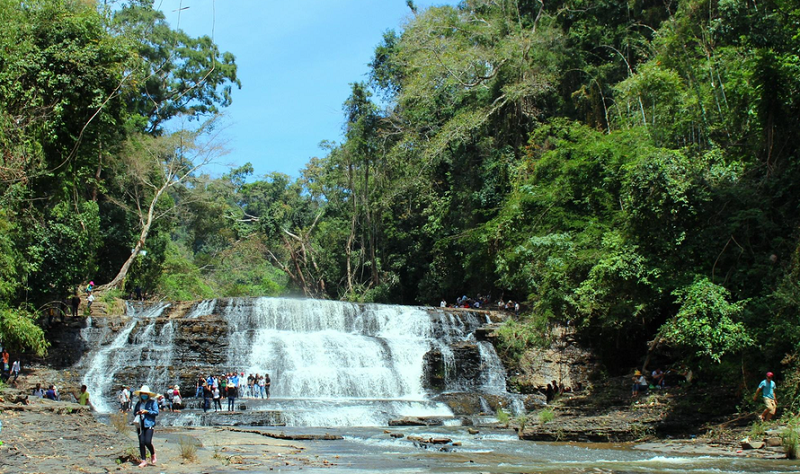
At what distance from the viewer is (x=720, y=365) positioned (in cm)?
1347

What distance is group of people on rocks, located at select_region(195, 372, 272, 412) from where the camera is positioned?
17500 mm

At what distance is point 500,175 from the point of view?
30.5 metres

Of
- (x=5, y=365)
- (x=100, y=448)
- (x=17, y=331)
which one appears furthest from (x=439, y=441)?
(x=5, y=365)

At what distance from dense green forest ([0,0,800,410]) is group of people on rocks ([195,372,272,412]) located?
4.74 meters

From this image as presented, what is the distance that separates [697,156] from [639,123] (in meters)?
5.92

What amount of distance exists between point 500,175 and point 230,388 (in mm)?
17392

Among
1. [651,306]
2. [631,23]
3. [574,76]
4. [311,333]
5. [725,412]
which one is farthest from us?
[574,76]

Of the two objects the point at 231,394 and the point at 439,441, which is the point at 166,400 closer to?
the point at 231,394

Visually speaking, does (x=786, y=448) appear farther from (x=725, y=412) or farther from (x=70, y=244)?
(x=70, y=244)

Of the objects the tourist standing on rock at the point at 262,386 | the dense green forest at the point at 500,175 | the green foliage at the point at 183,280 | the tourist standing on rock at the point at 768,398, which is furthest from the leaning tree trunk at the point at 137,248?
the tourist standing on rock at the point at 768,398

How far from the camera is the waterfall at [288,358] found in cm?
1914

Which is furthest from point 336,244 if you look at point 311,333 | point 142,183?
point 311,333

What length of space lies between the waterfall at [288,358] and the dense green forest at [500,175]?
2470 mm

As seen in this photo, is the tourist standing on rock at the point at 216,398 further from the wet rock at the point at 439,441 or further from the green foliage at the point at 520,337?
the green foliage at the point at 520,337
